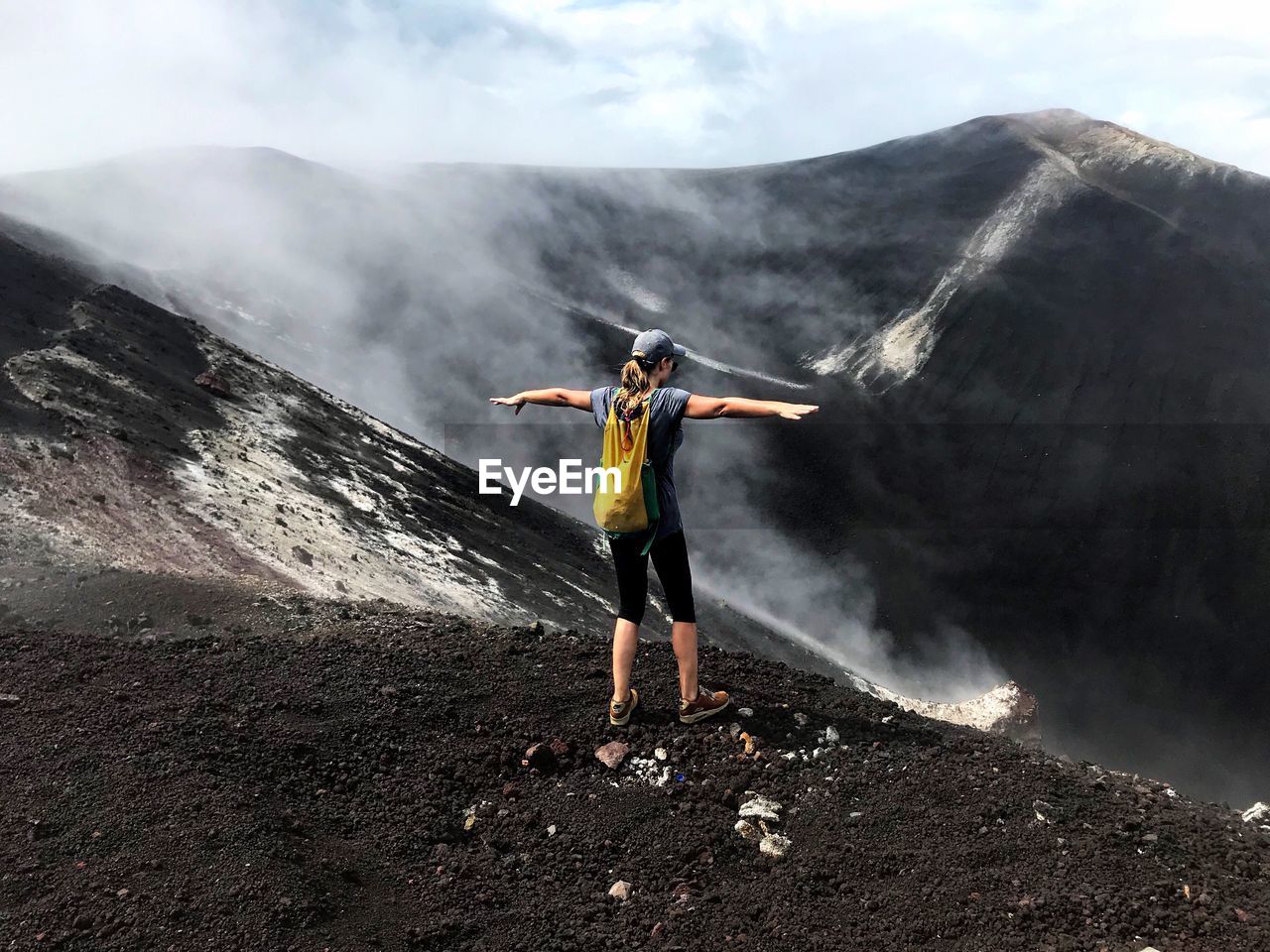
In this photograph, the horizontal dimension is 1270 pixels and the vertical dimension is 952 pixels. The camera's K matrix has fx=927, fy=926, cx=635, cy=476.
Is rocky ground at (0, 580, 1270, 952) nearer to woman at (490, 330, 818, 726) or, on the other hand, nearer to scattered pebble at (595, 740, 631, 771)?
scattered pebble at (595, 740, 631, 771)

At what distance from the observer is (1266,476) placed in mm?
20594

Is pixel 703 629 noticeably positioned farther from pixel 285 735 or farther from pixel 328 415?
pixel 285 735

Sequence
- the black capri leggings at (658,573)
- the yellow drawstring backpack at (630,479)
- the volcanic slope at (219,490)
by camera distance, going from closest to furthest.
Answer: the yellow drawstring backpack at (630,479)
the black capri leggings at (658,573)
the volcanic slope at (219,490)

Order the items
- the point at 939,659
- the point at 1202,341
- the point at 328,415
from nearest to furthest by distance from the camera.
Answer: the point at 328,415
the point at 939,659
the point at 1202,341

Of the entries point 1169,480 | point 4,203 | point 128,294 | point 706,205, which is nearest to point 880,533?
point 1169,480

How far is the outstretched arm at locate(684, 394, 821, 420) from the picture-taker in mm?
3318

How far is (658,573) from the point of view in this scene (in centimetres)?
391

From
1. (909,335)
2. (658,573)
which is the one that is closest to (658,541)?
(658,573)

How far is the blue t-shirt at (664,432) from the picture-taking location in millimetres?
3717

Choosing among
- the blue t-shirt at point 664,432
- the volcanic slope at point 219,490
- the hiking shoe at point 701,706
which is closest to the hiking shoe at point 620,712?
the hiking shoe at point 701,706

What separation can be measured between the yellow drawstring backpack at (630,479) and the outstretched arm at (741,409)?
22 centimetres

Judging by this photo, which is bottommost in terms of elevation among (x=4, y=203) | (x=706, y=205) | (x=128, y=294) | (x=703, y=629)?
(x=703, y=629)

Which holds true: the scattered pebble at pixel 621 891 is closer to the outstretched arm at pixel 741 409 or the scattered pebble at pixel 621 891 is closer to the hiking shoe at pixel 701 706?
the hiking shoe at pixel 701 706

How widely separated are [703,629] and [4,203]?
1828cm
